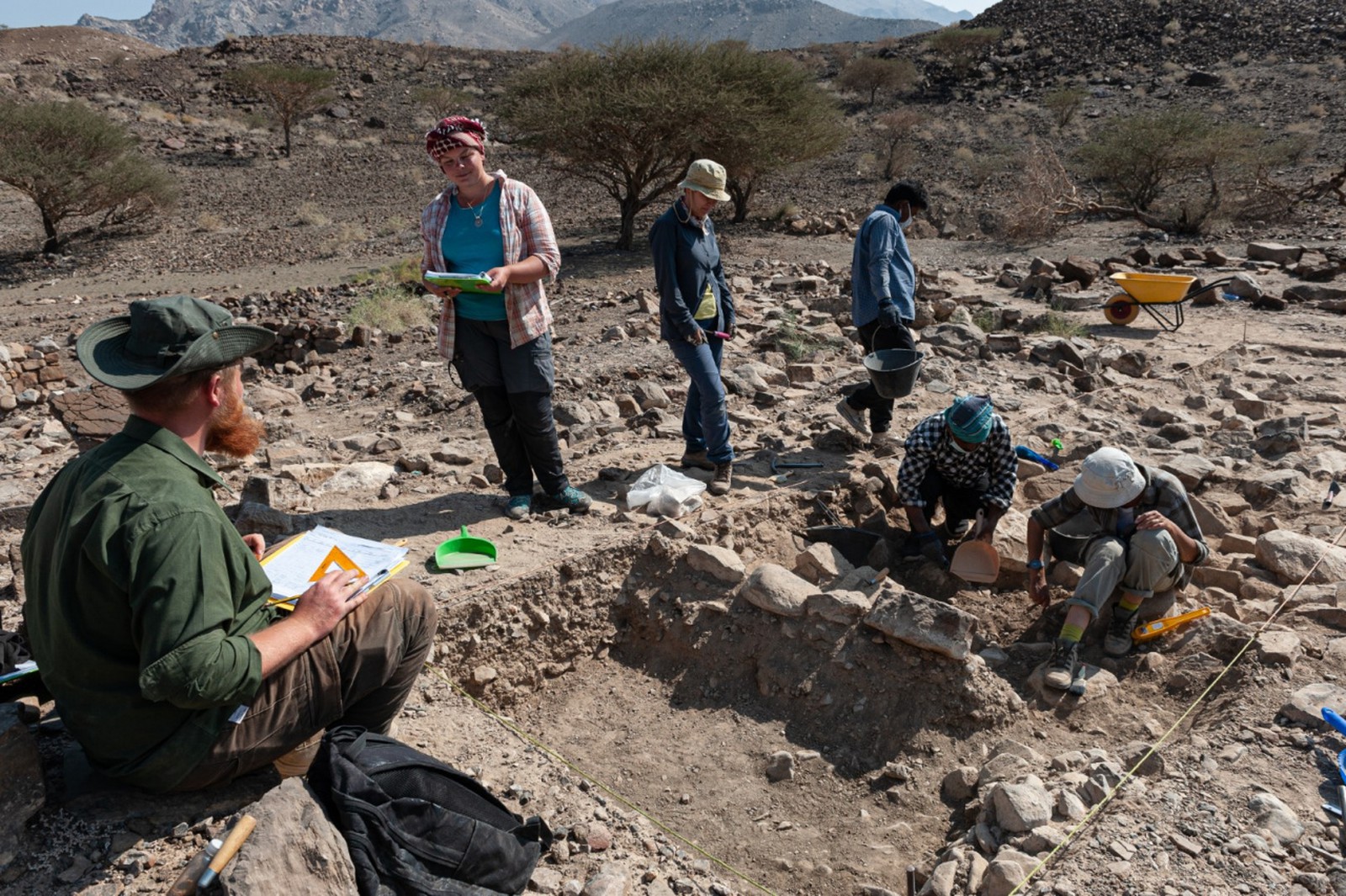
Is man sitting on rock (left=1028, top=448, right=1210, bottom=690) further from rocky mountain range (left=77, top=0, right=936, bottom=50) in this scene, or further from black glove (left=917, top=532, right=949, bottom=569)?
rocky mountain range (left=77, top=0, right=936, bottom=50)

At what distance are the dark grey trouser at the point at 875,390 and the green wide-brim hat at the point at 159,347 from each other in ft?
12.8

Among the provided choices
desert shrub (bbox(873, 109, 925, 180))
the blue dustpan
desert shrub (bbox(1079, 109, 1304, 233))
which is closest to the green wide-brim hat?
the blue dustpan

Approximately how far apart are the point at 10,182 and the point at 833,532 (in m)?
14.5

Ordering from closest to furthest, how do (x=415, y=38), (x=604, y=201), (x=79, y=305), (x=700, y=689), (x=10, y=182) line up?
(x=700, y=689), (x=79, y=305), (x=10, y=182), (x=604, y=201), (x=415, y=38)

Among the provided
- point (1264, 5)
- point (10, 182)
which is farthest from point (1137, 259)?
point (1264, 5)

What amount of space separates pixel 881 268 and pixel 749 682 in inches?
102

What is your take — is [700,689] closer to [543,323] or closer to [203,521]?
[543,323]

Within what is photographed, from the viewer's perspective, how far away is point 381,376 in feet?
25.6

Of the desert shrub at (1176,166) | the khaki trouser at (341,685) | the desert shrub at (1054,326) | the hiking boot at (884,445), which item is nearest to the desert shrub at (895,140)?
the desert shrub at (1176,166)

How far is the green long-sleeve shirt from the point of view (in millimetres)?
1861

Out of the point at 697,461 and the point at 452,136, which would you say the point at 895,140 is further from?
the point at 452,136

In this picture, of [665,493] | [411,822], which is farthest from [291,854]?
[665,493]

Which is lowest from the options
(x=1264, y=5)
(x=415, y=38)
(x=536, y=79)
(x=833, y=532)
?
(x=833, y=532)

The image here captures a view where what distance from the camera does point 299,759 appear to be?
2373 millimetres
